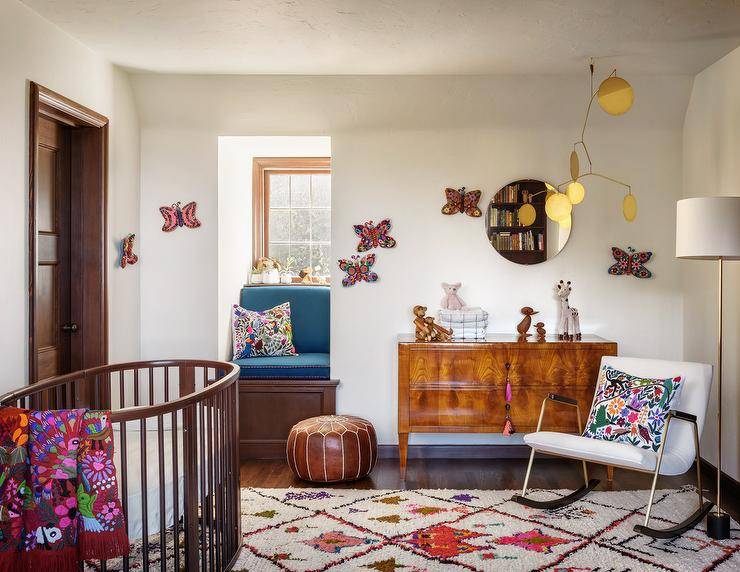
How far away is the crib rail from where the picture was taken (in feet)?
7.07

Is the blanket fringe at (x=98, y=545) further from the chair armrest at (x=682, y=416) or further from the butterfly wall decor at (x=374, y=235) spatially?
the butterfly wall decor at (x=374, y=235)

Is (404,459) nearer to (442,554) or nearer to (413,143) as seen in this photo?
(442,554)

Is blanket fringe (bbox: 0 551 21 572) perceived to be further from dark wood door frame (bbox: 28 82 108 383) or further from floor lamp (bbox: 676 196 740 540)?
floor lamp (bbox: 676 196 740 540)

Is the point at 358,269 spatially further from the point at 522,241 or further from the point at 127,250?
the point at 127,250

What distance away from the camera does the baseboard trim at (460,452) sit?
15.2 ft

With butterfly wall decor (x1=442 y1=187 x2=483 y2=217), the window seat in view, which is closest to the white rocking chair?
butterfly wall decor (x1=442 y1=187 x2=483 y2=217)

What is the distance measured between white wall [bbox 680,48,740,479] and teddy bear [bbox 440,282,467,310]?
1502 mm

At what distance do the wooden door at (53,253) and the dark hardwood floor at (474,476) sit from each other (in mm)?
1326

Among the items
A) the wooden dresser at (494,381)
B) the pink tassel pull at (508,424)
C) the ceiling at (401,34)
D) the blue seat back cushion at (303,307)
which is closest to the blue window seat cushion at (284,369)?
the blue seat back cushion at (303,307)

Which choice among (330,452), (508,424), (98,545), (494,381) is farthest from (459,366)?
(98,545)

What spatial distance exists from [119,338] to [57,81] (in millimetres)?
1601

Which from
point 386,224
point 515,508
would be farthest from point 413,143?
point 515,508

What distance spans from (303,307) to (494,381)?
1649mm

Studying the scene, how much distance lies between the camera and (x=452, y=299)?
4582mm
